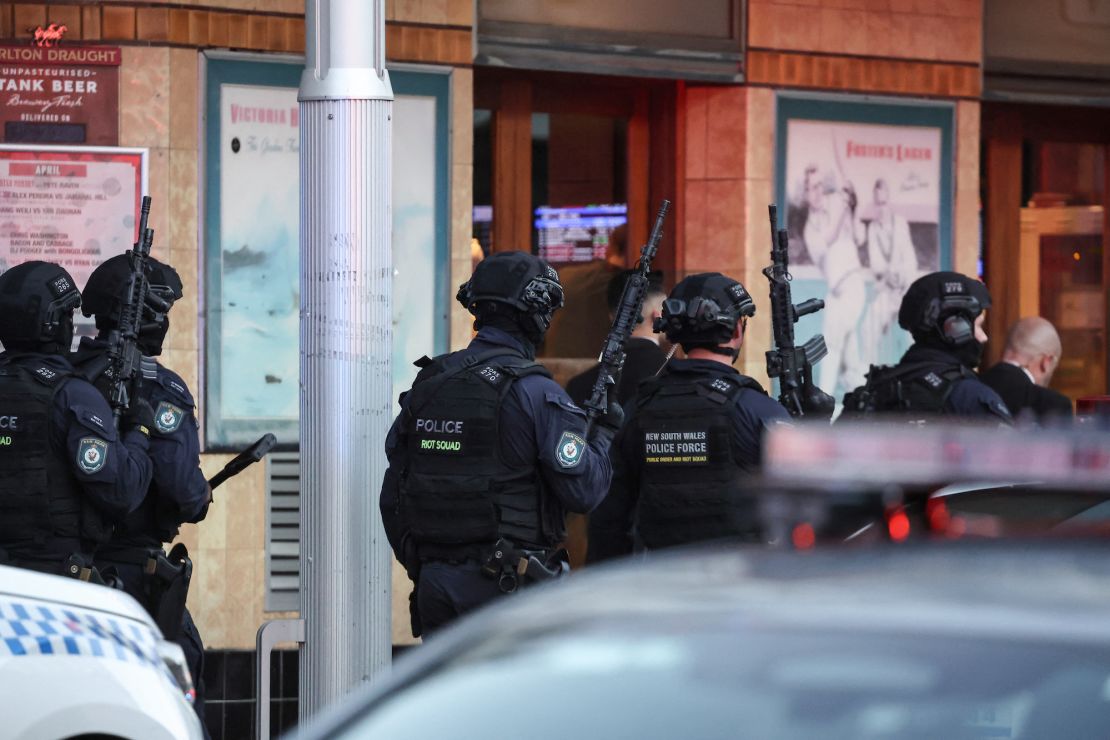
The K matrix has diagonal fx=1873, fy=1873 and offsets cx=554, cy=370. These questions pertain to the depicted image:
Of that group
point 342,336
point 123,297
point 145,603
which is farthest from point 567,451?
point 123,297

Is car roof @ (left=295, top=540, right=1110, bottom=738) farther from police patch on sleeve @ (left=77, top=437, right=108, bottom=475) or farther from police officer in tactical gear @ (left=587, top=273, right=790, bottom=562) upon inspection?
police patch on sleeve @ (left=77, top=437, right=108, bottom=475)

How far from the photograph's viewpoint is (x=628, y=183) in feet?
33.2

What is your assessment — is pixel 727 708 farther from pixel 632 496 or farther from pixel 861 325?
pixel 861 325

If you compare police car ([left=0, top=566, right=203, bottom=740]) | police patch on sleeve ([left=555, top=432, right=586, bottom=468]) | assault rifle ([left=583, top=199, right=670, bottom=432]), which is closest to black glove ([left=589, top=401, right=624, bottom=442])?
assault rifle ([left=583, top=199, right=670, bottom=432])

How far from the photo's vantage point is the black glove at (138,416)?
253 inches

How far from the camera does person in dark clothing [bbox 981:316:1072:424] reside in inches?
333

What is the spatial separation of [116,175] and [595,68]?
246 cm

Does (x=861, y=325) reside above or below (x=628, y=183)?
below

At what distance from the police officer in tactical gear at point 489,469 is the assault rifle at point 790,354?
4.85 ft

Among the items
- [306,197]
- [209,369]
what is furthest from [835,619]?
[209,369]

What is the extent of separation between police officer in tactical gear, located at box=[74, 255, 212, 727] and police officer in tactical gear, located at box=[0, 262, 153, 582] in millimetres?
128

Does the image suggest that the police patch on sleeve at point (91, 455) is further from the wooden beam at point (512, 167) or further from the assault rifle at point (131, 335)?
the wooden beam at point (512, 167)

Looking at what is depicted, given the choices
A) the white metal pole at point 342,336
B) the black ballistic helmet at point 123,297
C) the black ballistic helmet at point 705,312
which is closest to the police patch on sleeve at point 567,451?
the white metal pole at point 342,336

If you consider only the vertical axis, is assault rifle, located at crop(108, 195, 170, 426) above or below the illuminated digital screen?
below
